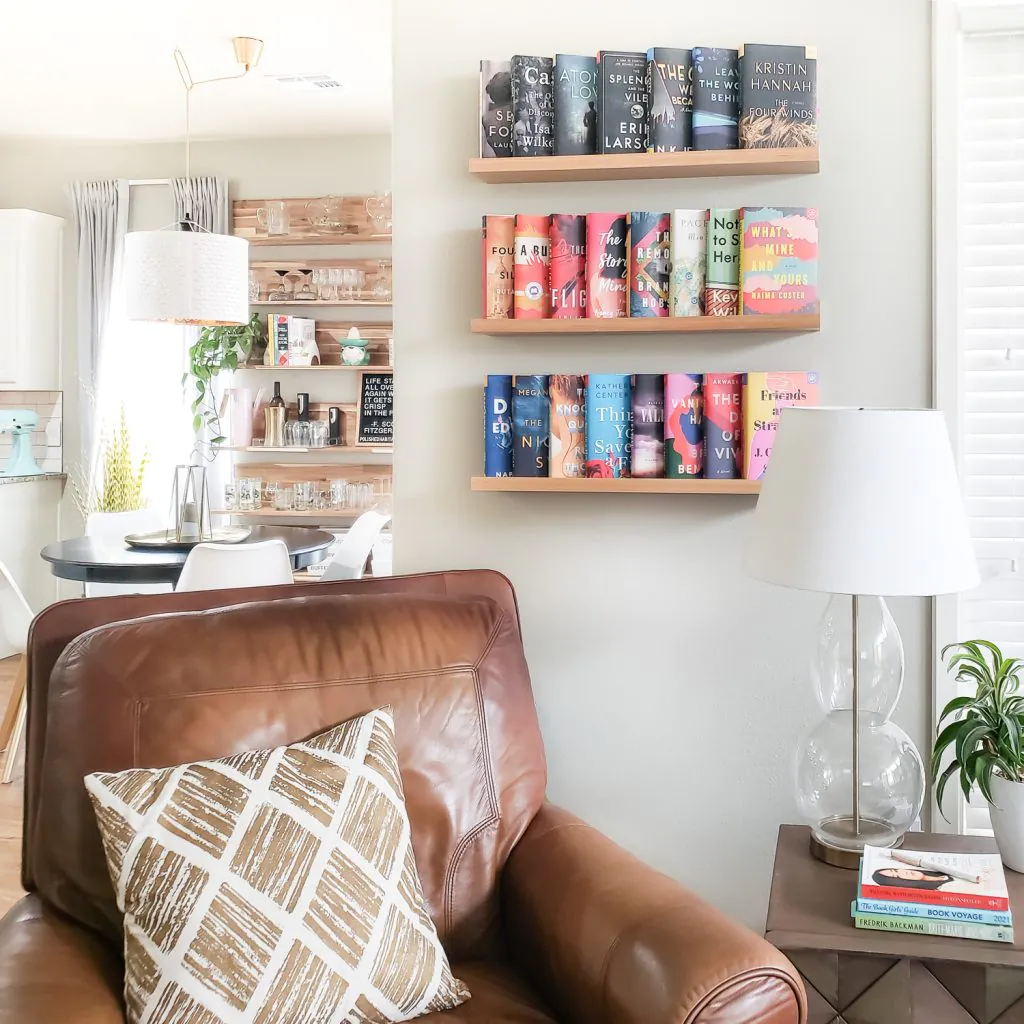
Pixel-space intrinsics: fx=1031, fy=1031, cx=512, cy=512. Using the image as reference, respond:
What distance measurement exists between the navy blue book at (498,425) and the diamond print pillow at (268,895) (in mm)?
761

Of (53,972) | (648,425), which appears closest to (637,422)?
(648,425)

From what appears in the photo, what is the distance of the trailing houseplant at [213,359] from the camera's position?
16.5 feet

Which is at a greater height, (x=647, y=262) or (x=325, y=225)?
(x=325, y=225)

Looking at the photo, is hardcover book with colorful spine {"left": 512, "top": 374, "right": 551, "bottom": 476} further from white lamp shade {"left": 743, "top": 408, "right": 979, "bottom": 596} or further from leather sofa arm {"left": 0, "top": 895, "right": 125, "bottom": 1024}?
leather sofa arm {"left": 0, "top": 895, "right": 125, "bottom": 1024}

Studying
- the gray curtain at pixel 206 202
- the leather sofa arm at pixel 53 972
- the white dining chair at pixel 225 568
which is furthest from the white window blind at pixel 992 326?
the gray curtain at pixel 206 202

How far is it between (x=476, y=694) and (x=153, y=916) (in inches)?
23.5

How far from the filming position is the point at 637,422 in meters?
1.98

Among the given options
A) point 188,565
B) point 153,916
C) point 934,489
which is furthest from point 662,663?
point 188,565

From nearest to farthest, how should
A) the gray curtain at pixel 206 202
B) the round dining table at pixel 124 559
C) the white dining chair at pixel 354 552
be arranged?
the round dining table at pixel 124 559
the white dining chair at pixel 354 552
the gray curtain at pixel 206 202

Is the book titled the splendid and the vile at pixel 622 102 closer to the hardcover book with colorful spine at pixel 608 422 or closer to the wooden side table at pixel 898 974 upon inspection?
the hardcover book with colorful spine at pixel 608 422

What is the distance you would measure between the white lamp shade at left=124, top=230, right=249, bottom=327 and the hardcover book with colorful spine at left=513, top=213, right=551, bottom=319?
1730mm

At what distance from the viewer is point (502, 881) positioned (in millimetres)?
1622

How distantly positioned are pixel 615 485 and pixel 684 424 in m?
0.18

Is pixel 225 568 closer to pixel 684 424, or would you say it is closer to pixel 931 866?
pixel 684 424
